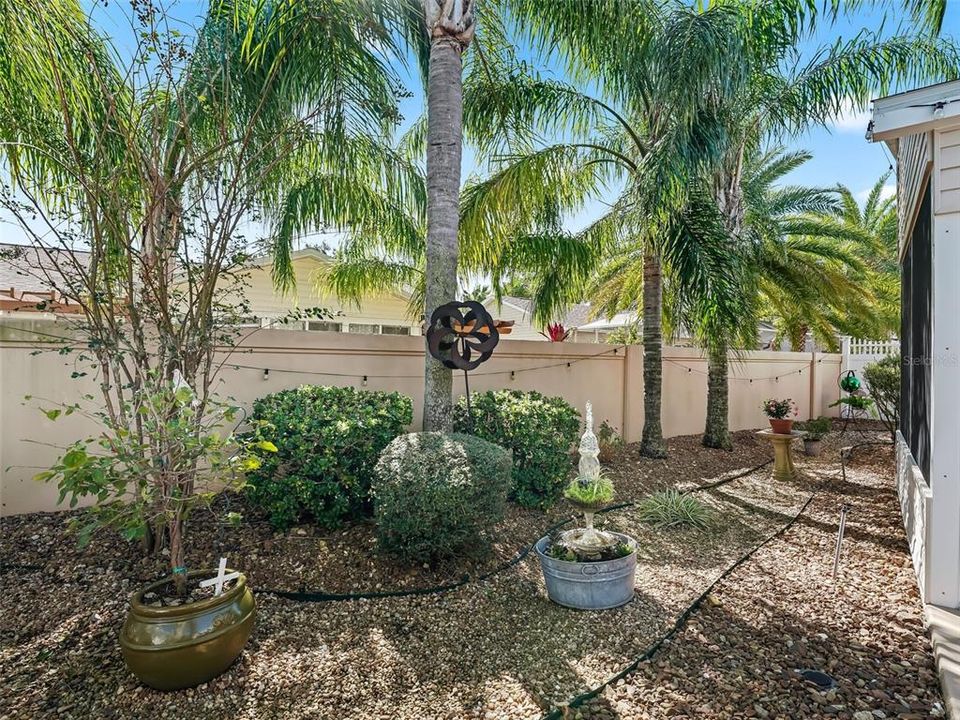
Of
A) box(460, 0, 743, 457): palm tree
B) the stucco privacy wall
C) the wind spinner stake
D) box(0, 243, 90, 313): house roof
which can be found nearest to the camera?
box(0, 243, 90, 313): house roof

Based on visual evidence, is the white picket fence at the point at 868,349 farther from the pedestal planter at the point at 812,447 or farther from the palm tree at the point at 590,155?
the palm tree at the point at 590,155

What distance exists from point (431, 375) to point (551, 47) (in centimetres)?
433

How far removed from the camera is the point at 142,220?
12.2 feet

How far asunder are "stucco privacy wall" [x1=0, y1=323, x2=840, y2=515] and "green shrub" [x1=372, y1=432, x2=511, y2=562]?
1.88 metres

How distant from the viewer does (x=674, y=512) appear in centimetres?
517

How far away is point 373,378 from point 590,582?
11.0 ft

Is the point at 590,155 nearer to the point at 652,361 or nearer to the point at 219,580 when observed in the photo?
the point at 652,361

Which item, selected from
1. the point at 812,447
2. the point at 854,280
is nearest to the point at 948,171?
the point at 812,447

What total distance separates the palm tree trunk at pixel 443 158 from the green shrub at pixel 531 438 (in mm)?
610

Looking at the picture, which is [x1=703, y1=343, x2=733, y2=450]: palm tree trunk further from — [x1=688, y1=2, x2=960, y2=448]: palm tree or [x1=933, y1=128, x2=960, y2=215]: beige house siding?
[x1=933, y1=128, x2=960, y2=215]: beige house siding

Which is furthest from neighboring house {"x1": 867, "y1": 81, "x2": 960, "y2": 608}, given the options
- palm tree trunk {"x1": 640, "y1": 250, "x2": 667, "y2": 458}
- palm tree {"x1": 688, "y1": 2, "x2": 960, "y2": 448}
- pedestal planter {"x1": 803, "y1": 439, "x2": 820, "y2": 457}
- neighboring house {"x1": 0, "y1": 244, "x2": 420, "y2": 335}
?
neighboring house {"x1": 0, "y1": 244, "x2": 420, "y2": 335}

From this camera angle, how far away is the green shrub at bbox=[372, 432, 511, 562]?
345 centimetres

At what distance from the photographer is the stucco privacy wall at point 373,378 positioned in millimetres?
4160

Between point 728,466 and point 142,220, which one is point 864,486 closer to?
point 728,466
